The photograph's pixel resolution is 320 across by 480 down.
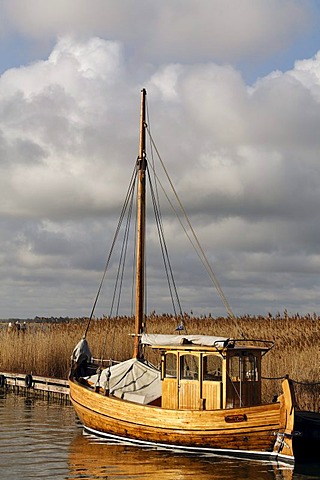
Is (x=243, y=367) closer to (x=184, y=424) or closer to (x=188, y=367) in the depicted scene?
(x=188, y=367)

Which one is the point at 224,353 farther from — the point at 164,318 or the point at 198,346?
the point at 164,318

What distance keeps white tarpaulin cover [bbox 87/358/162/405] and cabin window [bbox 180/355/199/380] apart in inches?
70.8

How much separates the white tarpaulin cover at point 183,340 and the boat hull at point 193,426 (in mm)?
1744

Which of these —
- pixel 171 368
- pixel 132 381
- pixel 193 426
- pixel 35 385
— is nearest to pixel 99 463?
pixel 193 426

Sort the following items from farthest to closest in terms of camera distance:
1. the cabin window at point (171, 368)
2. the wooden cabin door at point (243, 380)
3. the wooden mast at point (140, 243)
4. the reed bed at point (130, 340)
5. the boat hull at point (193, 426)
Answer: the reed bed at point (130, 340)
the wooden mast at point (140, 243)
the cabin window at point (171, 368)
the wooden cabin door at point (243, 380)
the boat hull at point (193, 426)

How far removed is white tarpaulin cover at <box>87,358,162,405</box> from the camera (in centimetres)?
2317

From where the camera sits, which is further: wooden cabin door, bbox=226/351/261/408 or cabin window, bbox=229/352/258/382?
cabin window, bbox=229/352/258/382

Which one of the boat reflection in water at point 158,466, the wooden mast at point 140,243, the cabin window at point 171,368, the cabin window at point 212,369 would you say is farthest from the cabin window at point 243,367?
the wooden mast at point 140,243

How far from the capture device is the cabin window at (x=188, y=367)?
70.2ft

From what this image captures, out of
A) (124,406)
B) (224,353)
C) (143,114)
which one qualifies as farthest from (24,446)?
(143,114)

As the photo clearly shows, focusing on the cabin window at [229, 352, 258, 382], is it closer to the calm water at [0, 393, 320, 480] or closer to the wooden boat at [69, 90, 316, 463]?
the wooden boat at [69, 90, 316, 463]

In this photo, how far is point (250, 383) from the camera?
21250 mm

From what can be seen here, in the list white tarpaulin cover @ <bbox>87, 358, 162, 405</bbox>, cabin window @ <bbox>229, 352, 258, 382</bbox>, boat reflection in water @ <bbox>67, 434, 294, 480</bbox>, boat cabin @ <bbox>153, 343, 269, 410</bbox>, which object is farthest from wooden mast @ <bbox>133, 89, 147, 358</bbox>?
cabin window @ <bbox>229, 352, 258, 382</bbox>

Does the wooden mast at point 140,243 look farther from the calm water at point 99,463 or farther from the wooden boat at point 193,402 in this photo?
the calm water at point 99,463
